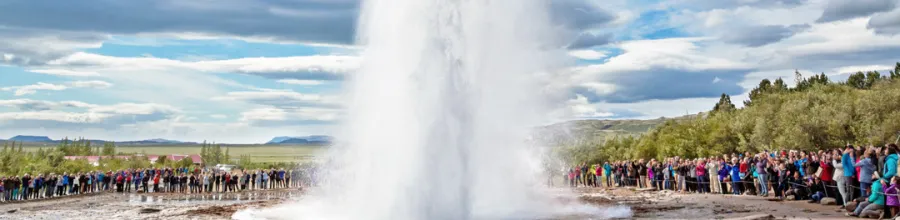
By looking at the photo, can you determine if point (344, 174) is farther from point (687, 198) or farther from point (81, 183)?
point (81, 183)

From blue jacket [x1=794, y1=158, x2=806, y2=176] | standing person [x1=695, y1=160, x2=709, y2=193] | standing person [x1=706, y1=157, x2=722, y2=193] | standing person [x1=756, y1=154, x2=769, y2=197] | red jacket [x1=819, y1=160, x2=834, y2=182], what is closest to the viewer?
red jacket [x1=819, y1=160, x2=834, y2=182]

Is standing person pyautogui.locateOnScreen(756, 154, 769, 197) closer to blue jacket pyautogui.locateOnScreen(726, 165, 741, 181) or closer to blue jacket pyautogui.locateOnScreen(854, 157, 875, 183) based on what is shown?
blue jacket pyautogui.locateOnScreen(726, 165, 741, 181)

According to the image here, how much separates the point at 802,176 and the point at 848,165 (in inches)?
181

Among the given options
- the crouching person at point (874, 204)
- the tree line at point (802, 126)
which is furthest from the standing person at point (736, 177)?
the tree line at point (802, 126)

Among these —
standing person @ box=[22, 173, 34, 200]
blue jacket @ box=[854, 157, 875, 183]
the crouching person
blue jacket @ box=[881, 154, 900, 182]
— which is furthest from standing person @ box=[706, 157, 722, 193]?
standing person @ box=[22, 173, 34, 200]

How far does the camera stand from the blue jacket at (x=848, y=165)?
17734mm

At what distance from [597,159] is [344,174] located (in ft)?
260

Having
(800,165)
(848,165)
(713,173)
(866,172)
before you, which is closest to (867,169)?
(866,172)

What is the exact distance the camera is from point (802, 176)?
72.9 ft

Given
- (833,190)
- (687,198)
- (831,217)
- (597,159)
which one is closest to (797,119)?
(687,198)

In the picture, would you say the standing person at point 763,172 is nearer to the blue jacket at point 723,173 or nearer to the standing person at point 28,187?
the blue jacket at point 723,173

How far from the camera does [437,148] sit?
1830 cm

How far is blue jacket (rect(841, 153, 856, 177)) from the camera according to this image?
1773 centimetres

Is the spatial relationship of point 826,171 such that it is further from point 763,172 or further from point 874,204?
point 763,172
